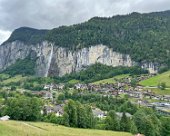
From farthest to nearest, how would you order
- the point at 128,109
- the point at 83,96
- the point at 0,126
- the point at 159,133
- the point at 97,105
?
the point at 83,96 < the point at 97,105 < the point at 128,109 < the point at 159,133 < the point at 0,126

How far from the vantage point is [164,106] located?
575ft

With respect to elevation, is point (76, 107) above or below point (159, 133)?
above

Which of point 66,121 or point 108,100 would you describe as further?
point 108,100

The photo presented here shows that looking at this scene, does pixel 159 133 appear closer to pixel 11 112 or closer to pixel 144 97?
pixel 11 112

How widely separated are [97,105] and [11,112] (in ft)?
240

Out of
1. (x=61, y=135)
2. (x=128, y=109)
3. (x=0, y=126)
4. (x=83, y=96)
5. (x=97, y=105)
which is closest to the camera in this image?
(x=0, y=126)

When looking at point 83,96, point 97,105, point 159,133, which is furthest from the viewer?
point 83,96

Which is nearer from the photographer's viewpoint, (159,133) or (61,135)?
(61,135)

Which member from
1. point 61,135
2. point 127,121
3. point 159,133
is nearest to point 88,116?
point 127,121

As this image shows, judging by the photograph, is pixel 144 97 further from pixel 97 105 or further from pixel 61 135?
pixel 61 135

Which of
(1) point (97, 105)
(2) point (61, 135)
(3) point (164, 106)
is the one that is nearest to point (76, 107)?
(2) point (61, 135)

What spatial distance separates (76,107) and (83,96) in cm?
9280

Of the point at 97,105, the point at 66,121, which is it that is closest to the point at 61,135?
the point at 66,121

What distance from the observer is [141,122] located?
326 feet
